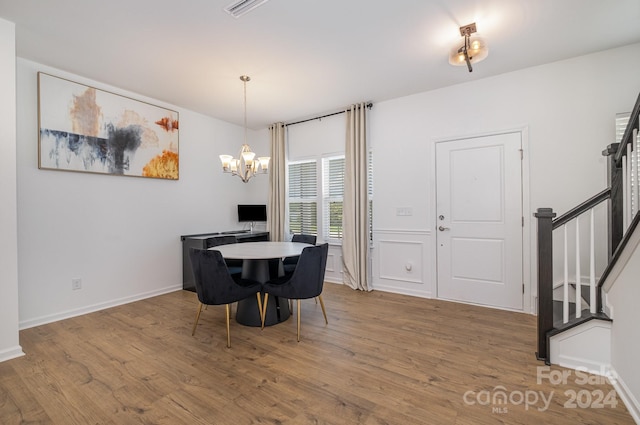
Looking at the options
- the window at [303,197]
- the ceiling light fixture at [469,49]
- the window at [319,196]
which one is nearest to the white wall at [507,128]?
the window at [319,196]

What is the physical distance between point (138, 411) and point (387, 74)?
3.89m

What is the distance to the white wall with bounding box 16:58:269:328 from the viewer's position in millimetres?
3092

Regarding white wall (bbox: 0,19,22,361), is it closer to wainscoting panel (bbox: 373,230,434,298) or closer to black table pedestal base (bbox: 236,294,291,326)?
black table pedestal base (bbox: 236,294,291,326)

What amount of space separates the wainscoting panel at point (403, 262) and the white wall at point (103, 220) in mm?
2872

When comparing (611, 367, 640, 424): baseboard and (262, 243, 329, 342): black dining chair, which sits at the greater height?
(262, 243, 329, 342): black dining chair

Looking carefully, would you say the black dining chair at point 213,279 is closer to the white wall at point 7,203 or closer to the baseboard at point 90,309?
the white wall at point 7,203

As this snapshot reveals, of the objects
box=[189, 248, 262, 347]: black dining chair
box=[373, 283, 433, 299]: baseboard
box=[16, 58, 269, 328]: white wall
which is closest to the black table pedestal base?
box=[189, 248, 262, 347]: black dining chair

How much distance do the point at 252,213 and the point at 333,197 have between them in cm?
161

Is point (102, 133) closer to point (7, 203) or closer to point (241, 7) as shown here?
point (7, 203)

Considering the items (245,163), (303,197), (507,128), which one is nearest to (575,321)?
(507,128)

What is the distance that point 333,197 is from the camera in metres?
4.92

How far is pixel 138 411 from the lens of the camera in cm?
176

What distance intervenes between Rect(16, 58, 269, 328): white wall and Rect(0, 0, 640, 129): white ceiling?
0.82 metres

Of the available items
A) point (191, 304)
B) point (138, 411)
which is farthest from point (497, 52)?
point (191, 304)
